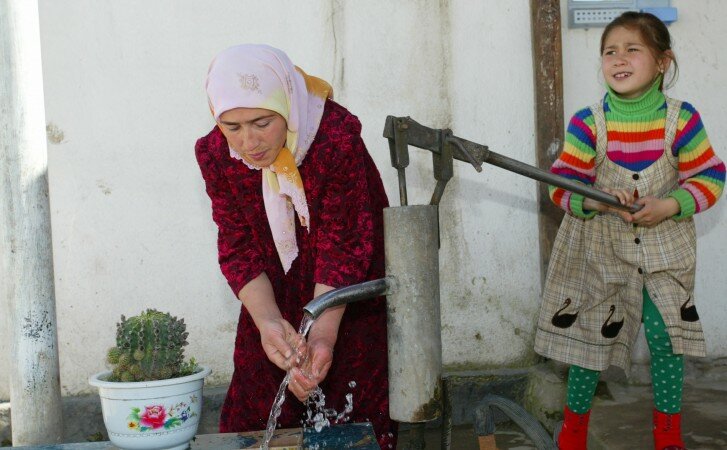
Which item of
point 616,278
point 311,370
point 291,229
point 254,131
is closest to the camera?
point 311,370

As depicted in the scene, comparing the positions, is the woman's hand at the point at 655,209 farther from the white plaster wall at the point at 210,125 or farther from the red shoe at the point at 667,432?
the white plaster wall at the point at 210,125

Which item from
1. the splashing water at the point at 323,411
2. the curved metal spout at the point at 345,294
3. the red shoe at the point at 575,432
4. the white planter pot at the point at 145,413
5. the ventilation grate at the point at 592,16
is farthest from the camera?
the ventilation grate at the point at 592,16

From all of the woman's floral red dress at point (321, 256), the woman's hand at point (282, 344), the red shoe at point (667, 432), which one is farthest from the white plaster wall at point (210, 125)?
the woman's hand at point (282, 344)

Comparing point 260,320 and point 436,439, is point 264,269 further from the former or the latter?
point 436,439

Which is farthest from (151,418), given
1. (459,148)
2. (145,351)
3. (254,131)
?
(459,148)

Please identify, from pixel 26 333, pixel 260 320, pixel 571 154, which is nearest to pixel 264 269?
pixel 260 320

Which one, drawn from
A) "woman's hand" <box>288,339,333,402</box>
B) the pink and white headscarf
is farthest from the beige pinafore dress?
"woman's hand" <box>288,339,333,402</box>

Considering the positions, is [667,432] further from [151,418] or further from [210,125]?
[210,125]

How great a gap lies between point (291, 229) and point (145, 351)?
60 cm

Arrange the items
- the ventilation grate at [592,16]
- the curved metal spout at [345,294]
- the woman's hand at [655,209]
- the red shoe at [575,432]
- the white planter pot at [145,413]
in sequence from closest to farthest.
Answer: the curved metal spout at [345,294] → the white planter pot at [145,413] → the woman's hand at [655,209] → the red shoe at [575,432] → the ventilation grate at [592,16]

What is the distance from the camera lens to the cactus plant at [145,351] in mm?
1706

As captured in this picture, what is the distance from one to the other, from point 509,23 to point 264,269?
2.05 metres

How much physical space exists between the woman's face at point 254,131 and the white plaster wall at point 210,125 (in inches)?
69.0

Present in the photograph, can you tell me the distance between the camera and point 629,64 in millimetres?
2684
